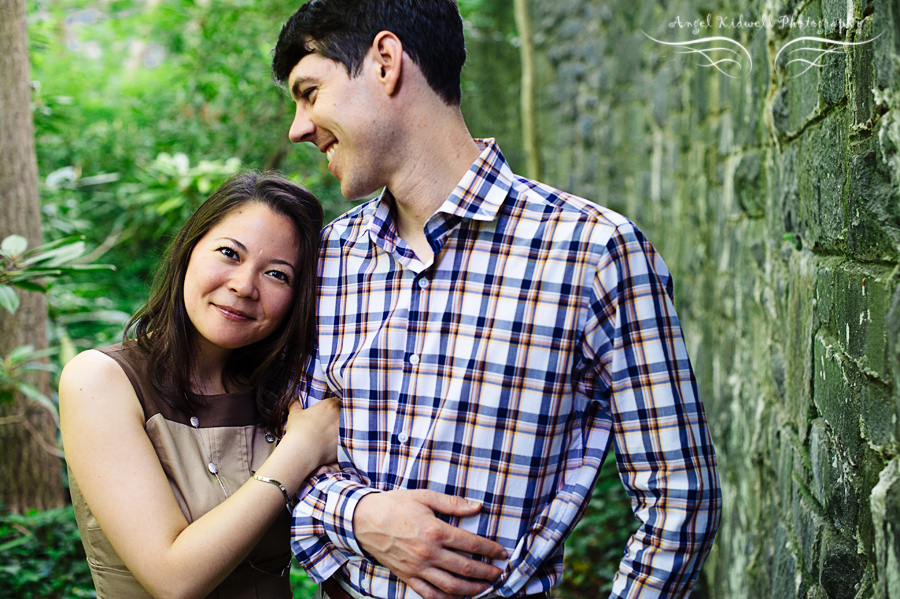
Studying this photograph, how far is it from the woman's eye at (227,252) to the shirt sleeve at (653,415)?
77 cm

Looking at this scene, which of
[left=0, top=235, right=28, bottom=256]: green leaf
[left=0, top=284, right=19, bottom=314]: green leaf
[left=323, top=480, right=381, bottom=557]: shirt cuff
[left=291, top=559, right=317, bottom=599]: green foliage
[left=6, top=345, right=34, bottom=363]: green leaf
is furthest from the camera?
[left=291, top=559, right=317, bottom=599]: green foliage

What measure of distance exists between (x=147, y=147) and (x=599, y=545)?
469 cm

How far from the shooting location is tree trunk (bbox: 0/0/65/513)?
2.69 meters

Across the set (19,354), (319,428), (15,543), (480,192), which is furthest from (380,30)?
(15,543)

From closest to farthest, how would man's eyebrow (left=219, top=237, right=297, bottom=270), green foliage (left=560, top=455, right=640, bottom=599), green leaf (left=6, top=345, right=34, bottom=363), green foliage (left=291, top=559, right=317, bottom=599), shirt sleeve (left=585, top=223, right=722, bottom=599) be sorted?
shirt sleeve (left=585, top=223, right=722, bottom=599), man's eyebrow (left=219, top=237, right=297, bottom=270), green leaf (left=6, top=345, right=34, bottom=363), green foliage (left=291, top=559, right=317, bottom=599), green foliage (left=560, top=455, right=640, bottom=599)

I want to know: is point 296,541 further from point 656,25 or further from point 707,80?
point 656,25

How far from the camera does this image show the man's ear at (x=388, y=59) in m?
1.38

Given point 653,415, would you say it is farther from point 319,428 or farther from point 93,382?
point 93,382

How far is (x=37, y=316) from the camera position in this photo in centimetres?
290

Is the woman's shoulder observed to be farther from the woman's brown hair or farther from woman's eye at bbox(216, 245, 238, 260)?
woman's eye at bbox(216, 245, 238, 260)

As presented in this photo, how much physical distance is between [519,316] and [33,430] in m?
2.51

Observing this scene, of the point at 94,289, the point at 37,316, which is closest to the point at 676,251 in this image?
the point at 37,316

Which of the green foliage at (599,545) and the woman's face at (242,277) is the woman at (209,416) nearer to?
the woman's face at (242,277)

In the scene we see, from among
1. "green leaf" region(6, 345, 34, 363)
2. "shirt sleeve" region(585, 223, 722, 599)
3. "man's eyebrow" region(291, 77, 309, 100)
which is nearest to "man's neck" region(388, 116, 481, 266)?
"man's eyebrow" region(291, 77, 309, 100)
